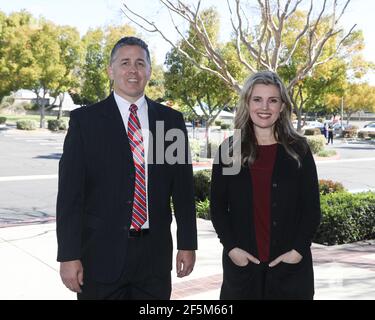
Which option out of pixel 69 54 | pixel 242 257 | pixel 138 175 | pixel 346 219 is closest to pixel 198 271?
pixel 346 219

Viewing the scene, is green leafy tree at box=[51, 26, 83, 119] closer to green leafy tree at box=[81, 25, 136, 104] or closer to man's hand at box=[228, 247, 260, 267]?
green leafy tree at box=[81, 25, 136, 104]

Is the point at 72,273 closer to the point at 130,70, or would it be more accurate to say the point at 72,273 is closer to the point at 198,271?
the point at 130,70

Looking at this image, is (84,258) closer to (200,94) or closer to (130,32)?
(200,94)

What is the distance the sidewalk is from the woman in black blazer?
204 cm

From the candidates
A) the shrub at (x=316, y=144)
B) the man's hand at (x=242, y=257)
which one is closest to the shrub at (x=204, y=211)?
the man's hand at (x=242, y=257)

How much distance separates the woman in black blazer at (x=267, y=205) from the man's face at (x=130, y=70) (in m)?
0.65

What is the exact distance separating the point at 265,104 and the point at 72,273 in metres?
1.50

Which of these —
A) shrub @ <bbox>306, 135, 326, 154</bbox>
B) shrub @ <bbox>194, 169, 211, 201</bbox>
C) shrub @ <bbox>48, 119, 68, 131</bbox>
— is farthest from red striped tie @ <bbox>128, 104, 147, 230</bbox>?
shrub @ <bbox>48, 119, 68, 131</bbox>

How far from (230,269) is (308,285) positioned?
48 centimetres

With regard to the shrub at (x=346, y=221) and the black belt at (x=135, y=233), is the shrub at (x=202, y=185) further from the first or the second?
the black belt at (x=135, y=233)

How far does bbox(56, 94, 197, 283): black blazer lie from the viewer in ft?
8.86

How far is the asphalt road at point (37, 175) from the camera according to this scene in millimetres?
10062

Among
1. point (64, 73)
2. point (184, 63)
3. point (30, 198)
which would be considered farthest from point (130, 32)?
point (30, 198)

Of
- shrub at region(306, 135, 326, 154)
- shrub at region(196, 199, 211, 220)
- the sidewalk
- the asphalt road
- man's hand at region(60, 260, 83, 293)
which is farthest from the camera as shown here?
shrub at region(306, 135, 326, 154)
